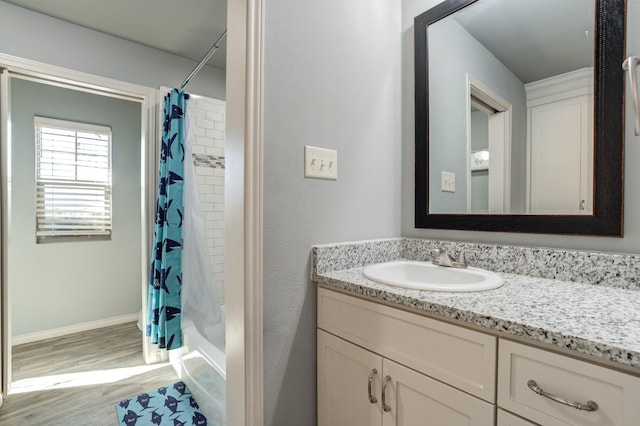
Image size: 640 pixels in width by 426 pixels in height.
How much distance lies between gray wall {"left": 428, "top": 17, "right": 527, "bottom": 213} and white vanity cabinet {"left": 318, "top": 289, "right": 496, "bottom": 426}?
0.67 m

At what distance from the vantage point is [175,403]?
1831 mm

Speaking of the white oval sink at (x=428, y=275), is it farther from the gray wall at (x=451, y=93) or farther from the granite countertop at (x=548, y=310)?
the gray wall at (x=451, y=93)

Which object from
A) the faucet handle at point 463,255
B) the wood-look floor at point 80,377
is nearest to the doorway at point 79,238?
the wood-look floor at point 80,377

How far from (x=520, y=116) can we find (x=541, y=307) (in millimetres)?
746

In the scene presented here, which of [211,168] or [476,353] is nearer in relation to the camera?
[476,353]

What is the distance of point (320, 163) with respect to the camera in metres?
1.11

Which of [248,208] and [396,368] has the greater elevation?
[248,208]

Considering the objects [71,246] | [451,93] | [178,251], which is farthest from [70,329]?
[451,93]

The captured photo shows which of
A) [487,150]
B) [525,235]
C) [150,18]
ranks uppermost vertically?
[150,18]

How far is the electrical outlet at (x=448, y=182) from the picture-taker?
1310 millimetres

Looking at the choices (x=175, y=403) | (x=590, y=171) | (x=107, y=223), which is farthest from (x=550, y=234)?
(x=107, y=223)

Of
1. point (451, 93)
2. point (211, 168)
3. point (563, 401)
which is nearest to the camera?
point (563, 401)

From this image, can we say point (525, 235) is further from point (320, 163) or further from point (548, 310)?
point (320, 163)

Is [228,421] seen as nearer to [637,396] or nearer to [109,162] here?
[637,396]
